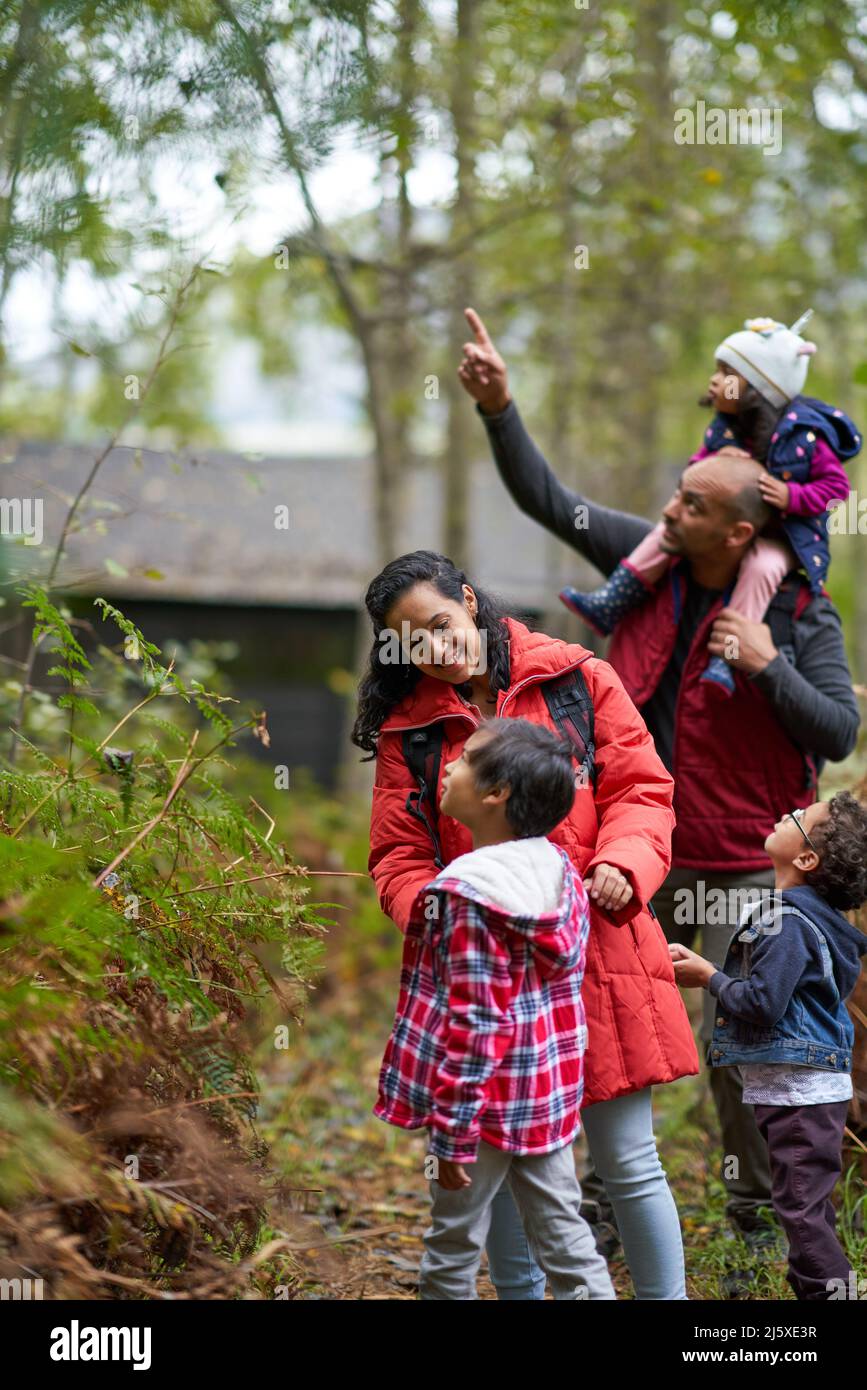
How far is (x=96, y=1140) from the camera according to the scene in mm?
2709

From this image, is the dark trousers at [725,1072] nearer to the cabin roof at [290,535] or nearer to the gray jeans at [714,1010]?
the gray jeans at [714,1010]

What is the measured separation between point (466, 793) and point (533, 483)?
1.60 metres

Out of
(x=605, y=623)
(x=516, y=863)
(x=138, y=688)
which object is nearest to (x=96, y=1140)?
(x=516, y=863)

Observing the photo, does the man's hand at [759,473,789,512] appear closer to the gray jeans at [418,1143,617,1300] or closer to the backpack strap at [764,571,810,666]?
the backpack strap at [764,571,810,666]

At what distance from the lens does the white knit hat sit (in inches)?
152

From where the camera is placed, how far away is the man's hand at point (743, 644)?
3623mm

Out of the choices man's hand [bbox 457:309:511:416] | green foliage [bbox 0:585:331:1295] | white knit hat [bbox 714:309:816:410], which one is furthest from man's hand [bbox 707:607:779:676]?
green foliage [bbox 0:585:331:1295]

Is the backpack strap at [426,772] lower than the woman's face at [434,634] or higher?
lower

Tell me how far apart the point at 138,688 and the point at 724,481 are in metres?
5.19

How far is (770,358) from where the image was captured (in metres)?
3.85

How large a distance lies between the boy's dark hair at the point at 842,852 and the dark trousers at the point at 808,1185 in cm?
53

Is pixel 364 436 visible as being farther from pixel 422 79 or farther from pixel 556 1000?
pixel 556 1000

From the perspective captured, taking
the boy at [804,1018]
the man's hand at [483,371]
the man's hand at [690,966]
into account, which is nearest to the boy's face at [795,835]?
the boy at [804,1018]

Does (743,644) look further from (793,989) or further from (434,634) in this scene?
(434,634)
